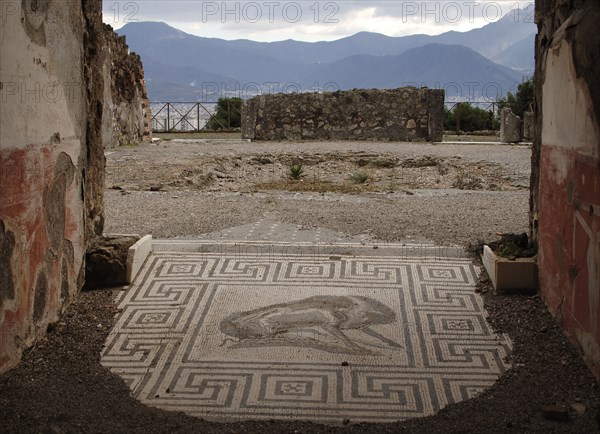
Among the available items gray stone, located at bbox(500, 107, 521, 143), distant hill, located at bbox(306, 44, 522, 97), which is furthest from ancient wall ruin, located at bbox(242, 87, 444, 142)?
distant hill, located at bbox(306, 44, 522, 97)

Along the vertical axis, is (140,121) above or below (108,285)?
above

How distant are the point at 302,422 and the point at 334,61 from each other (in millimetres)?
141012

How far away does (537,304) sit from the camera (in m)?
3.64

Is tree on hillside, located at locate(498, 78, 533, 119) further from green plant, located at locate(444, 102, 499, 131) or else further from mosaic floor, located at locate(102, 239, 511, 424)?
mosaic floor, located at locate(102, 239, 511, 424)

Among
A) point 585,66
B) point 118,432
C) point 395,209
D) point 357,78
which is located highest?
point 357,78

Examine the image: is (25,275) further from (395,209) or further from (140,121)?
(140,121)

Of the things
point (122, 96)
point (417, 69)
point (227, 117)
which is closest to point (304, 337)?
point (122, 96)

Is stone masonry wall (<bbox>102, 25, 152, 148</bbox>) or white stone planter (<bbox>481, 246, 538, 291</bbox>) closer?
white stone planter (<bbox>481, 246, 538, 291</bbox>)

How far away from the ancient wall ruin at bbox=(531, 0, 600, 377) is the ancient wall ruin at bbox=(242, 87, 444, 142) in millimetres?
10080

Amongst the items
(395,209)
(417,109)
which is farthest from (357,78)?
(395,209)

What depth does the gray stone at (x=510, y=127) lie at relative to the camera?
1342 cm

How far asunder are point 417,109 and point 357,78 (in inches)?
4602

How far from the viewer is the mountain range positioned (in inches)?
4643

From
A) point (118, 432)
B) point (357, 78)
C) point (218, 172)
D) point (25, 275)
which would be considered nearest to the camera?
point (118, 432)
